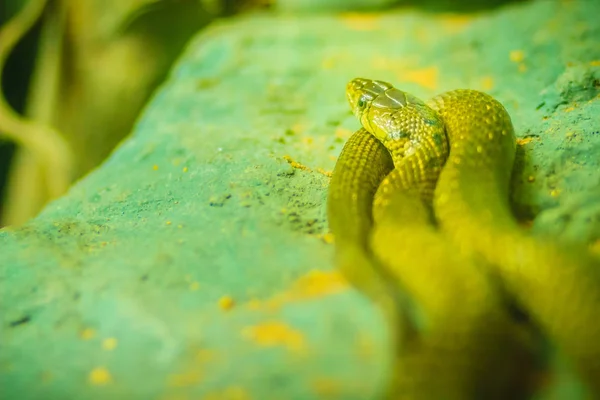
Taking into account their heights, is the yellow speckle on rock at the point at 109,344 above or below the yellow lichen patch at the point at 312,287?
below

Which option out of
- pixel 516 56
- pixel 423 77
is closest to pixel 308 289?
pixel 423 77

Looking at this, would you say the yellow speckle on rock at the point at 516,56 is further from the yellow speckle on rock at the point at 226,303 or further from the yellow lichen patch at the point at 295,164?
the yellow speckle on rock at the point at 226,303

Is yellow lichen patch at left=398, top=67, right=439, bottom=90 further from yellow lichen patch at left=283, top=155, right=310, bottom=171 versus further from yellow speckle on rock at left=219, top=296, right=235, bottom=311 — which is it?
yellow speckle on rock at left=219, top=296, right=235, bottom=311

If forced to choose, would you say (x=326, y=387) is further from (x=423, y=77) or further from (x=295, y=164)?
(x=423, y=77)

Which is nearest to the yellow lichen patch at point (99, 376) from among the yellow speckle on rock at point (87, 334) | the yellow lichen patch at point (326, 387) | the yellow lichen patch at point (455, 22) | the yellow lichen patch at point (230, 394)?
the yellow speckle on rock at point (87, 334)

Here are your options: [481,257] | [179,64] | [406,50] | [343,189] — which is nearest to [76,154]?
[179,64]

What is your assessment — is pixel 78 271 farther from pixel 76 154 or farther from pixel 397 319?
pixel 76 154

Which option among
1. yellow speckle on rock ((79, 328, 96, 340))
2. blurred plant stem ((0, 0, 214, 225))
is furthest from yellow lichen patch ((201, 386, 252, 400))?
blurred plant stem ((0, 0, 214, 225))

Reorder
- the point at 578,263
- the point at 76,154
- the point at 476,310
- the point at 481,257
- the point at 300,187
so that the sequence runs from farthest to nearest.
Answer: the point at 76,154 → the point at 300,187 → the point at 481,257 → the point at 578,263 → the point at 476,310
